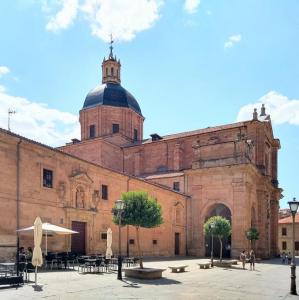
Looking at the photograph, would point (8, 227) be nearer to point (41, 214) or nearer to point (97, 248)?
point (41, 214)

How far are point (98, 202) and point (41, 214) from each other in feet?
20.3

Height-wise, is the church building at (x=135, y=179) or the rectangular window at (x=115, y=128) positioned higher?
the rectangular window at (x=115, y=128)

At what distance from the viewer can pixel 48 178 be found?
25.0m

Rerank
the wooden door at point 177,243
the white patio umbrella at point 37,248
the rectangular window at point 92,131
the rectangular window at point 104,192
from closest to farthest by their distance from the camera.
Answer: the white patio umbrella at point 37,248 → the rectangular window at point 104,192 → the wooden door at point 177,243 → the rectangular window at point 92,131

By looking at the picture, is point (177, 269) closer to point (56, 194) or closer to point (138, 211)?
point (138, 211)

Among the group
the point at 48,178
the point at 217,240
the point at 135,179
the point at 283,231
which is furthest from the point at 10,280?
the point at 283,231

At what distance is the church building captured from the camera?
23281 millimetres

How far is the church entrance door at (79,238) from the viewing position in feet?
88.0

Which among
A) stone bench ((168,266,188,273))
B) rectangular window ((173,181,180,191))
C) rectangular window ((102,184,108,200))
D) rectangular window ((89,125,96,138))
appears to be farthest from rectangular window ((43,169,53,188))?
rectangular window ((89,125,96,138))

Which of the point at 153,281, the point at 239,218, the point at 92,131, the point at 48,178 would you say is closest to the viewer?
the point at 153,281

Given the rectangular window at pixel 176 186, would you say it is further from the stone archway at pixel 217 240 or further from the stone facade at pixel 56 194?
the stone facade at pixel 56 194

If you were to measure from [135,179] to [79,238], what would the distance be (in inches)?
337

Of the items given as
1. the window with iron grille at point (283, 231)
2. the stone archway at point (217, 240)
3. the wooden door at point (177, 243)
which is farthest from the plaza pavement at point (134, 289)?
the window with iron grille at point (283, 231)

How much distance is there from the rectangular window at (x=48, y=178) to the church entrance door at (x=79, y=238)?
344 cm
